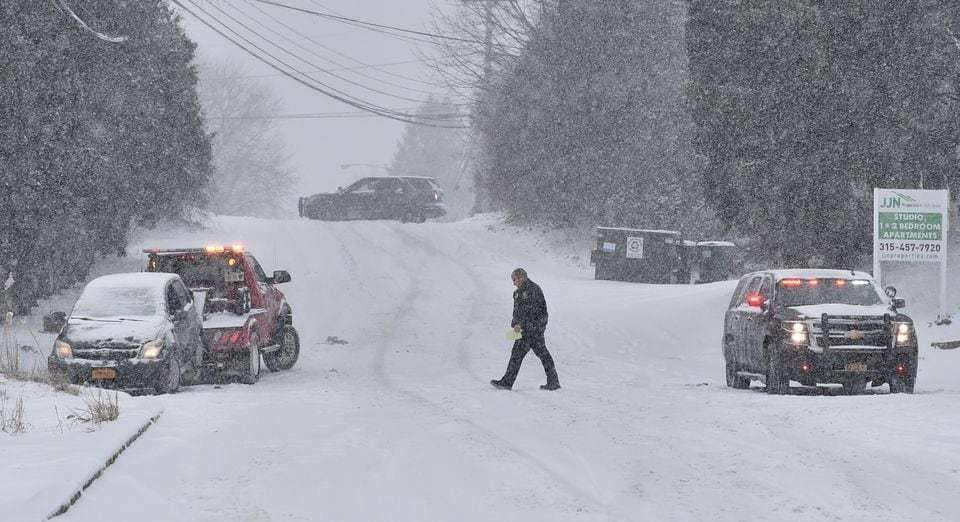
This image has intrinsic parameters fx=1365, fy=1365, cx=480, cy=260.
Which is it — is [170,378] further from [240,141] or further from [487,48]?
[240,141]

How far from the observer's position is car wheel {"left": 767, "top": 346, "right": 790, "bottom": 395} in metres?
18.1

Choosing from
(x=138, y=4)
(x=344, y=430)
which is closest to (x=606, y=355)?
(x=344, y=430)

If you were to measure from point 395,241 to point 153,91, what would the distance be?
10.7m

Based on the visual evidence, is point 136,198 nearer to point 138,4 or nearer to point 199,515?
point 138,4

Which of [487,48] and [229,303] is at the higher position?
[487,48]

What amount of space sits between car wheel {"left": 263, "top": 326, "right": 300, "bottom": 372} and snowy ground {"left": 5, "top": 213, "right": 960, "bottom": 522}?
57cm

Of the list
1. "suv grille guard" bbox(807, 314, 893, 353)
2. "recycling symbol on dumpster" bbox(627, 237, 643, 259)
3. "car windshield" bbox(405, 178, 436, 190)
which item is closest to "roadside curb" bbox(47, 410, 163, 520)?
"suv grille guard" bbox(807, 314, 893, 353)

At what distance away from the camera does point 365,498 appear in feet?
32.4

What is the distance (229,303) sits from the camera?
21.2m

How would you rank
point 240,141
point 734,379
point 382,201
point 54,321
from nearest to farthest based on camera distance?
point 54,321 → point 734,379 → point 382,201 → point 240,141

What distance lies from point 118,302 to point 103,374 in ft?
5.35

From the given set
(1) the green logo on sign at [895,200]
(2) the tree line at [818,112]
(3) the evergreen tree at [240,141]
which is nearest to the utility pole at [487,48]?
(2) the tree line at [818,112]

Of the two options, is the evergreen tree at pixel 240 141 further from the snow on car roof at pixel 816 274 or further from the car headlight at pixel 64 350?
the snow on car roof at pixel 816 274

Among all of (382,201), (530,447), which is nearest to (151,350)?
(530,447)
